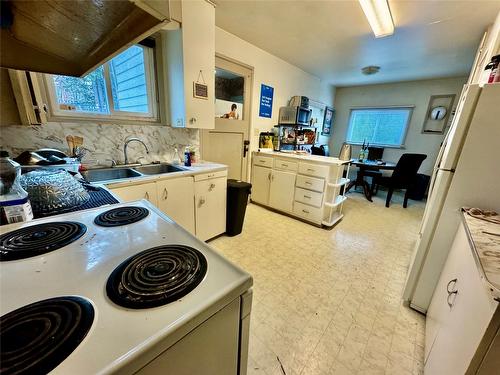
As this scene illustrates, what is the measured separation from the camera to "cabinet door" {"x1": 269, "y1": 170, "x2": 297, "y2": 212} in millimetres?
3124

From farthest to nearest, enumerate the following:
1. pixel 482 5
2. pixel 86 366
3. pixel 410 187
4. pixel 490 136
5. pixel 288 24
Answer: pixel 410 187 < pixel 288 24 < pixel 482 5 < pixel 490 136 < pixel 86 366

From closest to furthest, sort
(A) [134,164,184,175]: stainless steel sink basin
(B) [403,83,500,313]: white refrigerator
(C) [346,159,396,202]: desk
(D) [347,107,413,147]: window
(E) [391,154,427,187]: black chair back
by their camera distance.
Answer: (B) [403,83,500,313]: white refrigerator → (A) [134,164,184,175]: stainless steel sink basin → (E) [391,154,427,187]: black chair back → (C) [346,159,396,202]: desk → (D) [347,107,413,147]: window

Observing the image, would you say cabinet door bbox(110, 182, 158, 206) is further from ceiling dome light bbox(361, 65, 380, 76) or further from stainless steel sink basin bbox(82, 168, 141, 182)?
ceiling dome light bbox(361, 65, 380, 76)

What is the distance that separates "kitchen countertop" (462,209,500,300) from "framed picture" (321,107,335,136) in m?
4.58

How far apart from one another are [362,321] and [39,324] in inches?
70.6

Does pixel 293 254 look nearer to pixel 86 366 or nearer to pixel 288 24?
pixel 86 366

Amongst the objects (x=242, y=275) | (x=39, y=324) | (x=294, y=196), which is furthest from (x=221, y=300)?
(x=294, y=196)

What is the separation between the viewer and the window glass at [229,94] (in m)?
2.84

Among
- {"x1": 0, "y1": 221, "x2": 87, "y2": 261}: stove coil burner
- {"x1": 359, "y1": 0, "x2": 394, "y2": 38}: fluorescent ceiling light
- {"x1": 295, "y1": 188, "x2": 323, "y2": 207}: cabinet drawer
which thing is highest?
{"x1": 359, "y1": 0, "x2": 394, "y2": 38}: fluorescent ceiling light

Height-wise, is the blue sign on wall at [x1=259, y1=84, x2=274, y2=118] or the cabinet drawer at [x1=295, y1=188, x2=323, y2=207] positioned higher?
the blue sign on wall at [x1=259, y1=84, x2=274, y2=118]

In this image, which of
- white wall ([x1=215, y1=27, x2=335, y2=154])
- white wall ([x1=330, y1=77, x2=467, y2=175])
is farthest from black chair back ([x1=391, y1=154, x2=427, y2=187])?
white wall ([x1=215, y1=27, x2=335, y2=154])

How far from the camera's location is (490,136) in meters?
1.20

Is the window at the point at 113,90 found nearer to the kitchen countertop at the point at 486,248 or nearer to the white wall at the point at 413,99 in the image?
the kitchen countertop at the point at 486,248

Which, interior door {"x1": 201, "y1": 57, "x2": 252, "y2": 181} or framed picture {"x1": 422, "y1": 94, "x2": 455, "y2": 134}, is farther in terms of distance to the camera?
framed picture {"x1": 422, "y1": 94, "x2": 455, "y2": 134}
